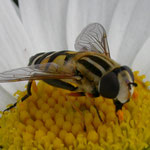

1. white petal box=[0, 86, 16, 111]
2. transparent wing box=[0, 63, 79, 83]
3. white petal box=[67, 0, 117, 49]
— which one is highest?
transparent wing box=[0, 63, 79, 83]

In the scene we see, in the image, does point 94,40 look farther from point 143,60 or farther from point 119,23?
point 119,23

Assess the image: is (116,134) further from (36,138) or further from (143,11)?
(143,11)

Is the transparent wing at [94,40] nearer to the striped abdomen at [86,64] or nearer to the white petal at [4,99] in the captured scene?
the striped abdomen at [86,64]

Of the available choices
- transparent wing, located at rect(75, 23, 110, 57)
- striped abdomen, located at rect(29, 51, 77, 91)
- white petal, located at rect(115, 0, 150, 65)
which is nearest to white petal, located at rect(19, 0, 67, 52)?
white petal, located at rect(115, 0, 150, 65)

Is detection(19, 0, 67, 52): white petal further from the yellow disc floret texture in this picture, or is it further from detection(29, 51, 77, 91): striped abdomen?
detection(29, 51, 77, 91): striped abdomen

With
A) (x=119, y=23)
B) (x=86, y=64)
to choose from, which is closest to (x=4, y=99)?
(x=86, y=64)

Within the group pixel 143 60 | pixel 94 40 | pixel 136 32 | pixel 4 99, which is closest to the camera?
pixel 94 40

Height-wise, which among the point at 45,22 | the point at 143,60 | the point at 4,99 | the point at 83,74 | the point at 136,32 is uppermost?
the point at 83,74

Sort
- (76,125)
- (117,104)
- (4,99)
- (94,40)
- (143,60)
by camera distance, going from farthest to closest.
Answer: (143,60), (4,99), (94,40), (76,125), (117,104)
